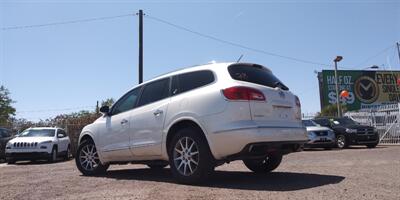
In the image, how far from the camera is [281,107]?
22.7 ft

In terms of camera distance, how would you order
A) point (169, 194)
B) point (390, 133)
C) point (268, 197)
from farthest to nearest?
point (390, 133) → point (169, 194) → point (268, 197)

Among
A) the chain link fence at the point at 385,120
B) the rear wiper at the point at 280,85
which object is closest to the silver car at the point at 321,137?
the chain link fence at the point at 385,120

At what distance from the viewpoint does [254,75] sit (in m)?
7.06

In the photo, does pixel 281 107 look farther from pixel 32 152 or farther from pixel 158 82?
pixel 32 152

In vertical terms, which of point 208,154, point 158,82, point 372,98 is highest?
point 372,98

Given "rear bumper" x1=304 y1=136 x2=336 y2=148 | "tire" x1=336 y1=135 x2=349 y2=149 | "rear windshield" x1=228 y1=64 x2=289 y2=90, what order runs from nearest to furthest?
"rear windshield" x1=228 y1=64 x2=289 y2=90
"rear bumper" x1=304 y1=136 x2=336 y2=148
"tire" x1=336 y1=135 x2=349 y2=149

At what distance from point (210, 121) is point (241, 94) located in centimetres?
59

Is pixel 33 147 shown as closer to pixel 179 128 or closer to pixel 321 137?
pixel 179 128

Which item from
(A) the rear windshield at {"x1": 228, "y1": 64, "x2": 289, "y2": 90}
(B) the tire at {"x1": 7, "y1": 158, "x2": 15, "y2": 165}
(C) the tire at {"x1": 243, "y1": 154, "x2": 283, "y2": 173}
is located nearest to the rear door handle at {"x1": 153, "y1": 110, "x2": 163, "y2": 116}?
(A) the rear windshield at {"x1": 228, "y1": 64, "x2": 289, "y2": 90}

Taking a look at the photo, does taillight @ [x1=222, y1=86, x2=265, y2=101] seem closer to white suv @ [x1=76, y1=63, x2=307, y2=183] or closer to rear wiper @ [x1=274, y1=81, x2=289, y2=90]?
white suv @ [x1=76, y1=63, x2=307, y2=183]

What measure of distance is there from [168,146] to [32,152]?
427 inches

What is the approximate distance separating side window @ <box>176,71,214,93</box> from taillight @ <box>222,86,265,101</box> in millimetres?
529

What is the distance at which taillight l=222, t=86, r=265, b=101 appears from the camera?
6.45 metres

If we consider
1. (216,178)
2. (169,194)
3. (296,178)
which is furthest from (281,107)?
(169,194)
